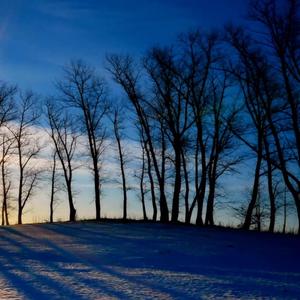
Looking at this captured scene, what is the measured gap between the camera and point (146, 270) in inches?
430

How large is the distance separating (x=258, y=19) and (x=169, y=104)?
31.6 feet

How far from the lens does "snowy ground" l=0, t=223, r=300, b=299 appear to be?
27.5 ft

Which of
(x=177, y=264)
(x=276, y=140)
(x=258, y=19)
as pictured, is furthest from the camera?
(x=276, y=140)

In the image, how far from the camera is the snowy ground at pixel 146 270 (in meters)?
8.39

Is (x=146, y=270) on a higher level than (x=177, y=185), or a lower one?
lower

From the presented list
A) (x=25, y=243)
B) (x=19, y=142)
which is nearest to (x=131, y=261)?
→ (x=25, y=243)

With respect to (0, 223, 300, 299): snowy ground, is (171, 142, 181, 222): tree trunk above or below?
above

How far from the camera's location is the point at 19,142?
39.6m

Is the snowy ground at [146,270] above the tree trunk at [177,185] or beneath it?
beneath

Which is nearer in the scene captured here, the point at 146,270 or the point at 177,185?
the point at 146,270

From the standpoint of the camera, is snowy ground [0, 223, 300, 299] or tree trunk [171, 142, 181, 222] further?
A: tree trunk [171, 142, 181, 222]

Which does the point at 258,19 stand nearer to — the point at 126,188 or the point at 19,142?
the point at 126,188

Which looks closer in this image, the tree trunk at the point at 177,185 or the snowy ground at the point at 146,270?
the snowy ground at the point at 146,270

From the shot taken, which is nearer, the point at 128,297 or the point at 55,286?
the point at 128,297
